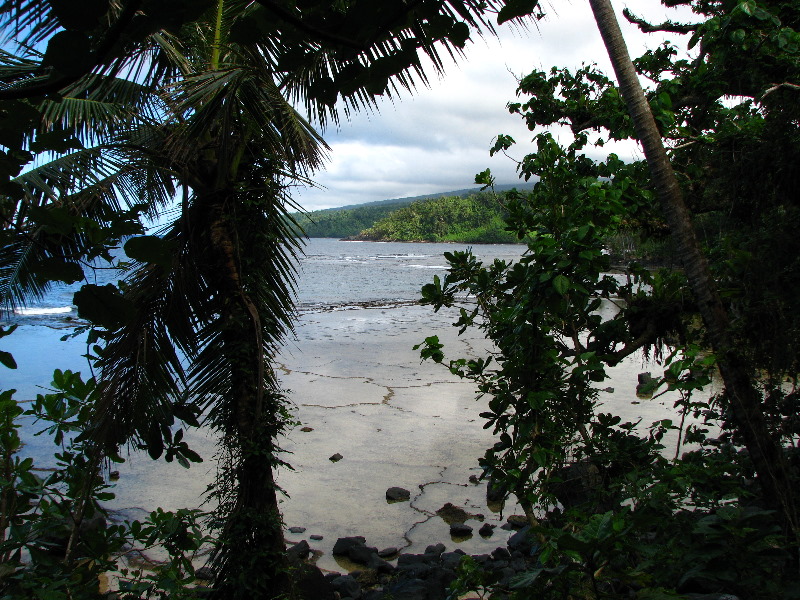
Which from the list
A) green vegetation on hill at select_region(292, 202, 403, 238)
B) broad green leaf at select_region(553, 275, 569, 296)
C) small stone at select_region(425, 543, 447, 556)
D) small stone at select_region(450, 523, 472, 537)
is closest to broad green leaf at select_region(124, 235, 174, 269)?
broad green leaf at select_region(553, 275, 569, 296)

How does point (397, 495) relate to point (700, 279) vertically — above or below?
below

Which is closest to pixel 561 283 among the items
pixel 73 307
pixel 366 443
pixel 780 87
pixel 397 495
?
pixel 73 307

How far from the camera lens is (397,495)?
19.4 ft

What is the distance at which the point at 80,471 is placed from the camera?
272cm

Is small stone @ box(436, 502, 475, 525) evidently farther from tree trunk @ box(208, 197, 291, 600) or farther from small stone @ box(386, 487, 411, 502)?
tree trunk @ box(208, 197, 291, 600)

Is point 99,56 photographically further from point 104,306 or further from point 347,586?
point 347,586

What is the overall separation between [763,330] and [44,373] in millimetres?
12274

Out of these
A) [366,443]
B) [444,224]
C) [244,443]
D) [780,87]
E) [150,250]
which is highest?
[444,224]

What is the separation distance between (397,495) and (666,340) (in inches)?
128

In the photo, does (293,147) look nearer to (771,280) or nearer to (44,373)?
(771,280)

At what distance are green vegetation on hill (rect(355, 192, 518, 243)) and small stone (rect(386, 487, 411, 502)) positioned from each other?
53.7 meters

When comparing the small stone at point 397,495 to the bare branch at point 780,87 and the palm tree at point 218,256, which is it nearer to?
the palm tree at point 218,256

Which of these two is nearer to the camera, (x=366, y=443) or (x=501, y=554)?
(x=501, y=554)

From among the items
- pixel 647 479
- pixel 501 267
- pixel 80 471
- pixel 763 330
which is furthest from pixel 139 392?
pixel 763 330
